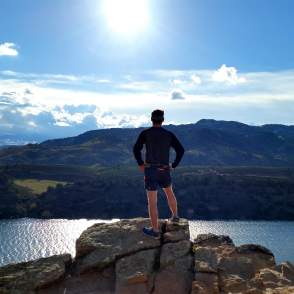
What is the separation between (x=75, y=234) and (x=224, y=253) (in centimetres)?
16995

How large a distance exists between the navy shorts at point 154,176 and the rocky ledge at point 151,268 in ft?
8.06

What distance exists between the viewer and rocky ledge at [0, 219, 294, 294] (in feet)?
62.4

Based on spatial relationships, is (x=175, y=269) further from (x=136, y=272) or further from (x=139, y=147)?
(x=139, y=147)

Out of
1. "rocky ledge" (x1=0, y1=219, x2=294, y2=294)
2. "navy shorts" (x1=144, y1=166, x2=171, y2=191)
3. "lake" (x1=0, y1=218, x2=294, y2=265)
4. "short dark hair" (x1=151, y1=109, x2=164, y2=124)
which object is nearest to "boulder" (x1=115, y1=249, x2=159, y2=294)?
"rocky ledge" (x1=0, y1=219, x2=294, y2=294)

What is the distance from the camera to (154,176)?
839 inches

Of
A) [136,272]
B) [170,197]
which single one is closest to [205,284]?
[136,272]

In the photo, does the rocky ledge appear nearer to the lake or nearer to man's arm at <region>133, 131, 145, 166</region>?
man's arm at <region>133, 131, 145, 166</region>

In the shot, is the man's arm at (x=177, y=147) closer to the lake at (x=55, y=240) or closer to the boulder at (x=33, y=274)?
the boulder at (x=33, y=274)

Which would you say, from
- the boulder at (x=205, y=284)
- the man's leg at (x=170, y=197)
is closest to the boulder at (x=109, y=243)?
the man's leg at (x=170, y=197)

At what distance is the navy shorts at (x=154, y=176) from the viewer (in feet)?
69.8

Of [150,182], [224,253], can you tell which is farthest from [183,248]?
[150,182]

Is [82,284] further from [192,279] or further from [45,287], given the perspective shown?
[192,279]

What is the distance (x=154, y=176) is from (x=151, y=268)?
371cm

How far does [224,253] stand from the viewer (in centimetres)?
2116
